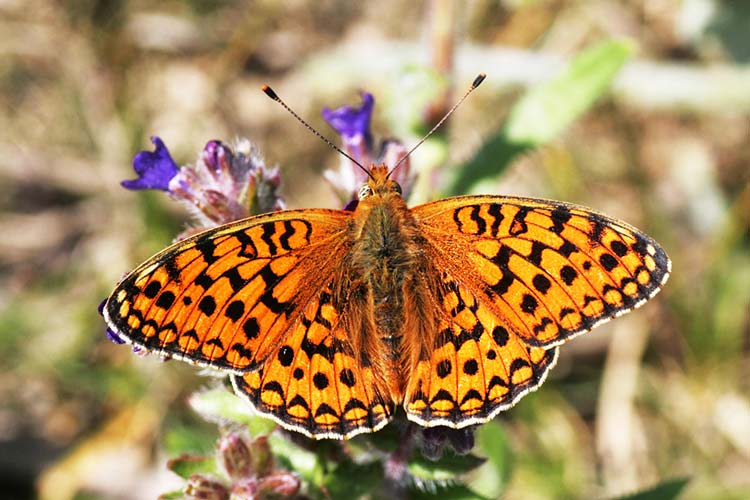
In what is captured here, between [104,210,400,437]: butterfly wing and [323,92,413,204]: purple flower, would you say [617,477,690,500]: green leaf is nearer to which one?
[104,210,400,437]: butterfly wing

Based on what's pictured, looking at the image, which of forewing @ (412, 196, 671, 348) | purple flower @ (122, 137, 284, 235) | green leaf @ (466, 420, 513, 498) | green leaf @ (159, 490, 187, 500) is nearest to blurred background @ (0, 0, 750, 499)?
green leaf @ (466, 420, 513, 498)

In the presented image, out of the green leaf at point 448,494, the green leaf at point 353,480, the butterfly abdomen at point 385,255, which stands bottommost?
the green leaf at point 448,494

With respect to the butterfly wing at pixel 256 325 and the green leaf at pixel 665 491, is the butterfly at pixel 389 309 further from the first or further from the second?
the green leaf at pixel 665 491

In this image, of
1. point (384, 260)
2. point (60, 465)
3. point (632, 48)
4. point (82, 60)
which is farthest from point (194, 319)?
point (82, 60)

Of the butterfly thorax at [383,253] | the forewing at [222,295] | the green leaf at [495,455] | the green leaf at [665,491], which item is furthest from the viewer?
the green leaf at [495,455]

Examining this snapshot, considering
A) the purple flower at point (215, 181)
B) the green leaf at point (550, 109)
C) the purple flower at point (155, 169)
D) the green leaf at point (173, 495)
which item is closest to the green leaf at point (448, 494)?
the green leaf at point (173, 495)

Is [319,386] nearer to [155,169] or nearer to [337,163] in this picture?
[155,169]

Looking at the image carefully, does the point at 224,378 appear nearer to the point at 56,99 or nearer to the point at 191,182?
the point at 191,182
